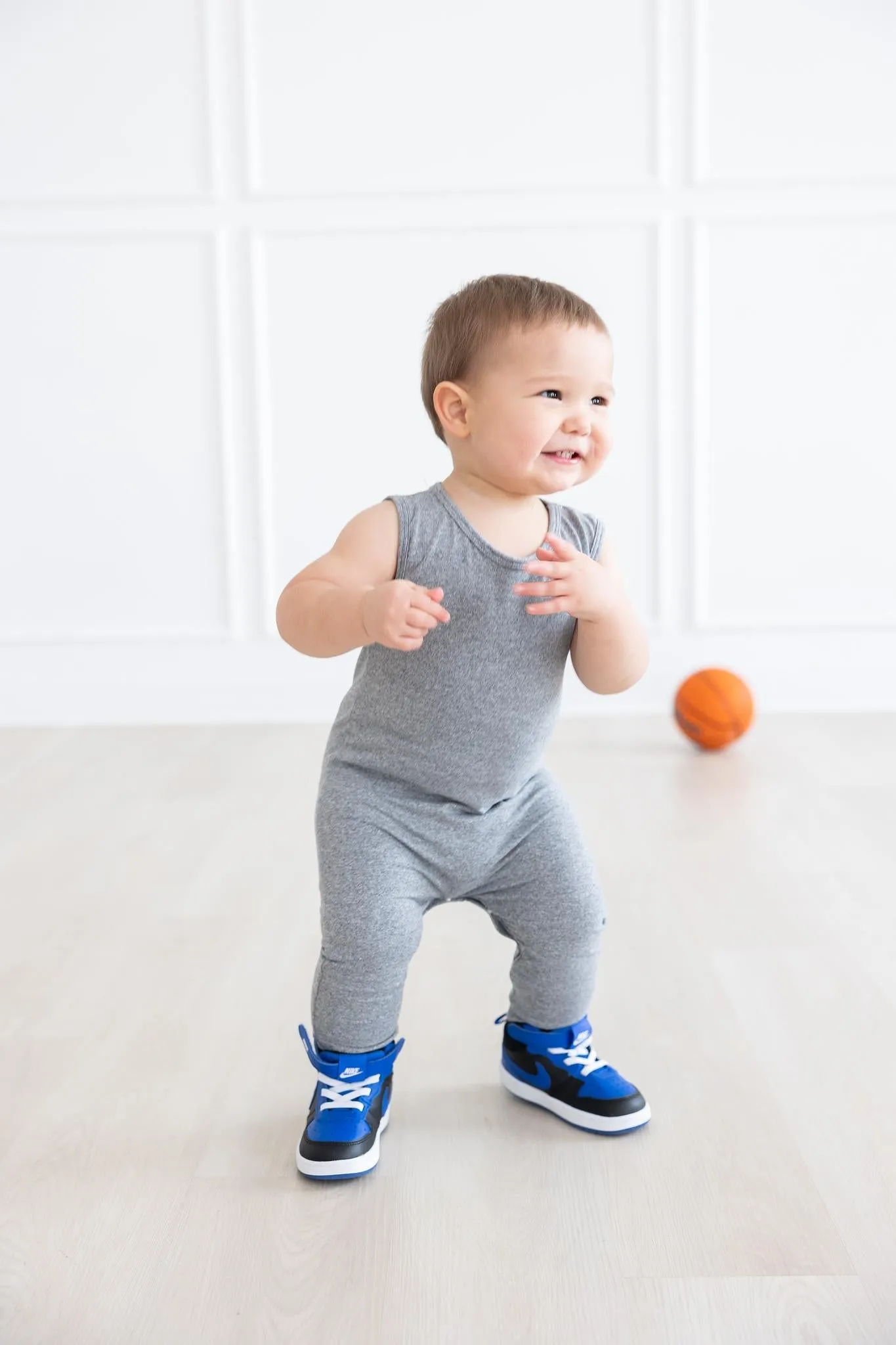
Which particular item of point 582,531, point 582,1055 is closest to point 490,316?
point 582,531

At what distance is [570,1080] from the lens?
1.11 meters

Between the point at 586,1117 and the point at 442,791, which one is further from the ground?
the point at 442,791

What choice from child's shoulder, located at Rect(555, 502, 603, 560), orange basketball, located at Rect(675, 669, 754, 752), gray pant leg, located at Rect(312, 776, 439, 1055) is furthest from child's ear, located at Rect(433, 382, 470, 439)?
orange basketball, located at Rect(675, 669, 754, 752)

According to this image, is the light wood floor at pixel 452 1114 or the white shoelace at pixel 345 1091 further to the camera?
the white shoelace at pixel 345 1091

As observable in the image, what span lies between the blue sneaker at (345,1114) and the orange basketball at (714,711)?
57.7 inches

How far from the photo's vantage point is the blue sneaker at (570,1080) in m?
1.09

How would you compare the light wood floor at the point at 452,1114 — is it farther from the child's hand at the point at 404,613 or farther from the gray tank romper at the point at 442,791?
the child's hand at the point at 404,613

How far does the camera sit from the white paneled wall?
9.28 ft

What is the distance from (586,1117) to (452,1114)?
114 mm

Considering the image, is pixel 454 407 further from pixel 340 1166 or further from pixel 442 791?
pixel 340 1166

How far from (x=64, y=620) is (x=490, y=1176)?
222 centimetres

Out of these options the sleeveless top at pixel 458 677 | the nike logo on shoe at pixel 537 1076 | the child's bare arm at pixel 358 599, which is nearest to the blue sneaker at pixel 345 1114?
the nike logo on shoe at pixel 537 1076

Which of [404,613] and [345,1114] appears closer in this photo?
[404,613]

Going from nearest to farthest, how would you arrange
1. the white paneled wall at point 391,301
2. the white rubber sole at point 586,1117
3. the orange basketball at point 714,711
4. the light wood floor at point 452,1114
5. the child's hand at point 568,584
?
the light wood floor at point 452,1114 → the child's hand at point 568,584 → the white rubber sole at point 586,1117 → the orange basketball at point 714,711 → the white paneled wall at point 391,301
